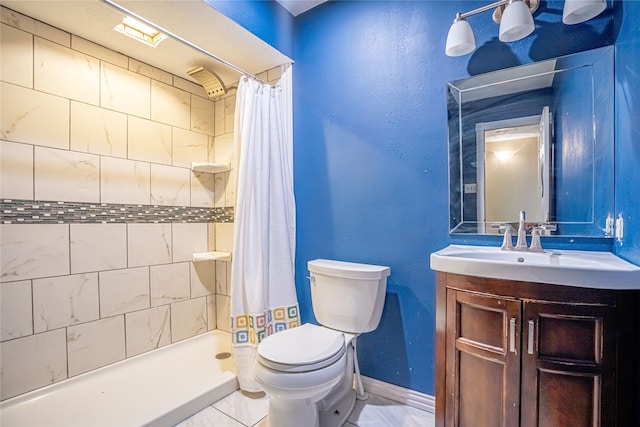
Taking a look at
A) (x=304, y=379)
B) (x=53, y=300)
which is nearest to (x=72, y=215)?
(x=53, y=300)

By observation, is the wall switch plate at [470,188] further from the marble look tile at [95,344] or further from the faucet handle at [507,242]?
the marble look tile at [95,344]

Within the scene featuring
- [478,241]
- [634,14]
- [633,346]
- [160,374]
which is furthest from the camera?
[160,374]

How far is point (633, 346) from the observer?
3.01ft

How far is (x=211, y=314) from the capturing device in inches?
96.0

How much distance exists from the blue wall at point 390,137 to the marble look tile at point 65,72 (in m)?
0.96

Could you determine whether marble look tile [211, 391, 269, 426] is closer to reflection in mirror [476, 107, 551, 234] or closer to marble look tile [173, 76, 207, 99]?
reflection in mirror [476, 107, 551, 234]

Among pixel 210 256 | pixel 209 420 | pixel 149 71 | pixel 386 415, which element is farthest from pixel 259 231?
pixel 149 71

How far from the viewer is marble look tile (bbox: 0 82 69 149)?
4.94 feet

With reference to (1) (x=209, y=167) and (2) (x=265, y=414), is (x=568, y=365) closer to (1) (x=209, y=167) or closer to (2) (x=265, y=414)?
(2) (x=265, y=414)

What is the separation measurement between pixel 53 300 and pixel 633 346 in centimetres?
257

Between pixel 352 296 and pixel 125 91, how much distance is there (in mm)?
1970

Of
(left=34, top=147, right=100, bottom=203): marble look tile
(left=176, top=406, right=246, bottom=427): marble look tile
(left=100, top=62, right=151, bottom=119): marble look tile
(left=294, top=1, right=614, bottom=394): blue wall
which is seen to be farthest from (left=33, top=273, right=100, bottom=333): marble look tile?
(left=294, top=1, right=614, bottom=394): blue wall

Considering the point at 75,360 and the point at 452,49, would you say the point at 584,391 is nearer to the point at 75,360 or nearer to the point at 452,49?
the point at 452,49

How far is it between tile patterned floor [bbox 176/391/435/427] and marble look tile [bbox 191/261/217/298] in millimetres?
910
